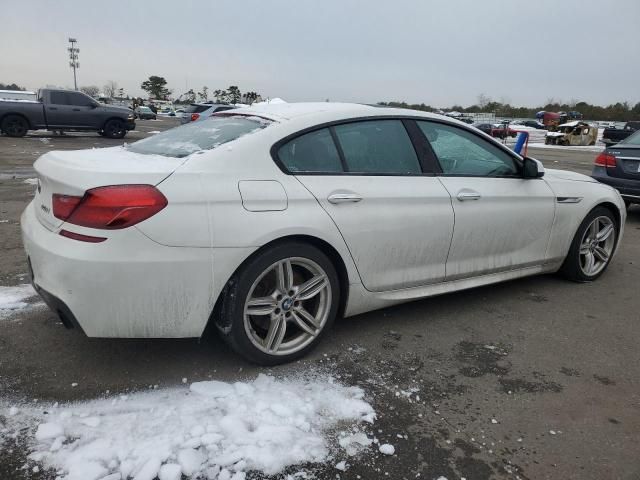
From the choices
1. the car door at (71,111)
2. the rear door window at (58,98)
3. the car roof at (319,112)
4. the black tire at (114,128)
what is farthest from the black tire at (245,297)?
the black tire at (114,128)

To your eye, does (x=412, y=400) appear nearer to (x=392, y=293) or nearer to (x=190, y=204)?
(x=392, y=293)

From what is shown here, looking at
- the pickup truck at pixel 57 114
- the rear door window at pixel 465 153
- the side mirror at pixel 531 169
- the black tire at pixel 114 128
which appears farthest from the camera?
the black tire at pixel 114 128

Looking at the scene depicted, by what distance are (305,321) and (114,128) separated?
1800 cm

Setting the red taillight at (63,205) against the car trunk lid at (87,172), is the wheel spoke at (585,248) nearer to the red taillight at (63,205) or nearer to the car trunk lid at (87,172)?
the car trunk lid at (87,172)

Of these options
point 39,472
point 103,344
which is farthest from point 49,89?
point 39,472

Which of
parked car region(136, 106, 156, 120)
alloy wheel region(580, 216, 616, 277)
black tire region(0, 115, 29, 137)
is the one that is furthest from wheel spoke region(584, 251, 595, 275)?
parked car region(136, 106, 156, 120)

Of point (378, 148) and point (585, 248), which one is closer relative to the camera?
point (378, 148)

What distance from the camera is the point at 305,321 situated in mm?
2982

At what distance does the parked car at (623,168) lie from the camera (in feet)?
23.5

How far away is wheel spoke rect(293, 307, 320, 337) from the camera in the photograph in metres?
2.93

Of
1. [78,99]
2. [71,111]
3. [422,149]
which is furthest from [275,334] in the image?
[78,99]

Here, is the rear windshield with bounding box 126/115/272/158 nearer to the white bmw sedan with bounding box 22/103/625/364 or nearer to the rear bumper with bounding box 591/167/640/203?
the white bmw sedan with bounding box 22/103/625/364

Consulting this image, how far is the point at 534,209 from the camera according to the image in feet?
12.9

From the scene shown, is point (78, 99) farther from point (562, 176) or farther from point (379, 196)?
point (379, 196)
